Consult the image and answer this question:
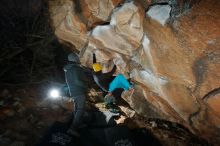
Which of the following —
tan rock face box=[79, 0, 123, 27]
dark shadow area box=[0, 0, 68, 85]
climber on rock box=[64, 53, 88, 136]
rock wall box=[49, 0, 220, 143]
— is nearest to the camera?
rock wall box=[49, 0, 220, 143]

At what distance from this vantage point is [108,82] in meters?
6.27

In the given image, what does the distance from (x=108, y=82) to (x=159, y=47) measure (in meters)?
1.90

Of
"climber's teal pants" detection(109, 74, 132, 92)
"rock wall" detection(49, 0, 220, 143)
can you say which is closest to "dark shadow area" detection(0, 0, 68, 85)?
"rock wall" detection(49, 0, 220, 143)

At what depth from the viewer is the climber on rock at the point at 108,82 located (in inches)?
228

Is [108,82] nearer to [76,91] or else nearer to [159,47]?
[76,91]

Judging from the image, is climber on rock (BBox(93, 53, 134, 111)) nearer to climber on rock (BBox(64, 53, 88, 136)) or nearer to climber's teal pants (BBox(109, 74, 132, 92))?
climber's teal pants (BBox(109, 74, 132, 92))

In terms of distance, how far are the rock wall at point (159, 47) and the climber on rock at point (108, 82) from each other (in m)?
0.22

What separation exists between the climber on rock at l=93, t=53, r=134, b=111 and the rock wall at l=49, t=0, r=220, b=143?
22 cm

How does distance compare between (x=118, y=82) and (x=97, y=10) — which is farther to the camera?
(x=118, y=82)

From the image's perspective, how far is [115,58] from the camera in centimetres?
624

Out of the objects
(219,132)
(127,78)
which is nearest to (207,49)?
(219,132)

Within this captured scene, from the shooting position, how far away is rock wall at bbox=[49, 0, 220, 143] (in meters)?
4.06

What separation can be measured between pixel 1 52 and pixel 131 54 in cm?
342

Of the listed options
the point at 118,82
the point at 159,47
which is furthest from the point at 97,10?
the point at 159,47
